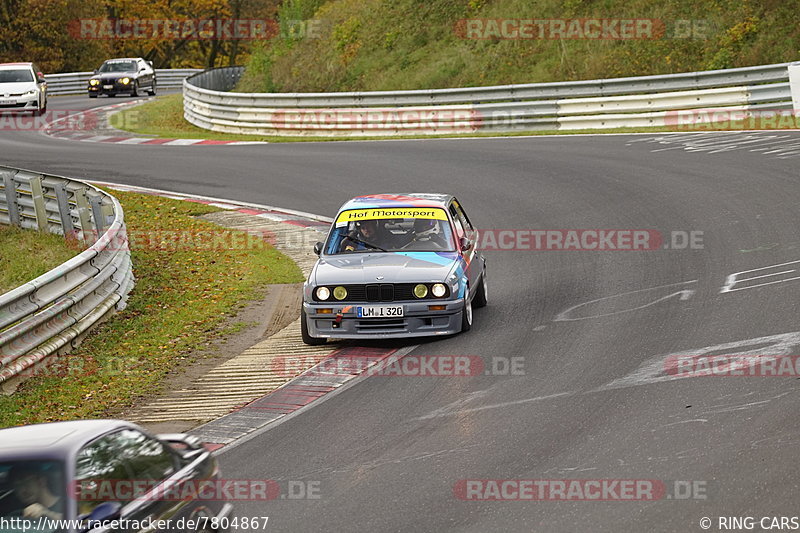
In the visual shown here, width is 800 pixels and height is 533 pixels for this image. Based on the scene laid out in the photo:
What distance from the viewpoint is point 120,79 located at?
154ft

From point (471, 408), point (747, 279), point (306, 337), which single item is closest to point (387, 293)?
point (306, 337)

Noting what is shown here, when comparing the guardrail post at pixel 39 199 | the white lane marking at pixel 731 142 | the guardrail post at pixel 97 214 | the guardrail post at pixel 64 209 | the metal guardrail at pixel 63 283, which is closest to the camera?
the metal guardrail at pixel 63 283

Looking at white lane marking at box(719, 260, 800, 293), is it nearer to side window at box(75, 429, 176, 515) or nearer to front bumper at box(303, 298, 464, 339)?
front bumper at box(303, 298, 464, 339)

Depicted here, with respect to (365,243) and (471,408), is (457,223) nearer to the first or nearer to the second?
(365,243)

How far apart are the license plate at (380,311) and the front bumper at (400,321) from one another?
0.04 meters

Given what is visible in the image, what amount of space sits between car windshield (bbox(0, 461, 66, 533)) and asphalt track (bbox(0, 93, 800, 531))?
206 cm

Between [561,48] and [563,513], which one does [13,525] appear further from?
[561,48]

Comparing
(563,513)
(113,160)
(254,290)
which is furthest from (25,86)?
(563,513)

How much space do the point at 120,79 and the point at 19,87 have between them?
10563 millimetres

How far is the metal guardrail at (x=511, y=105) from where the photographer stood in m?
24.8

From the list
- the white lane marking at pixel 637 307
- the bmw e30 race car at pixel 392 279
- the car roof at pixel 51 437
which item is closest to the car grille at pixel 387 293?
the bmw e30 race car at pixel 392 279

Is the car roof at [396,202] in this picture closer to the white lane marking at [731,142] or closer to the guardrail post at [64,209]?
the guardrail post at [64,209]

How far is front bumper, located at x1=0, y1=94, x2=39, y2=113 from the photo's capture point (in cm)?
3659

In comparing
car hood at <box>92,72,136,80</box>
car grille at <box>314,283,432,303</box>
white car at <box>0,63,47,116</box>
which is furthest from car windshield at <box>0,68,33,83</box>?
car grille at <box>314,283,432,303</box>
